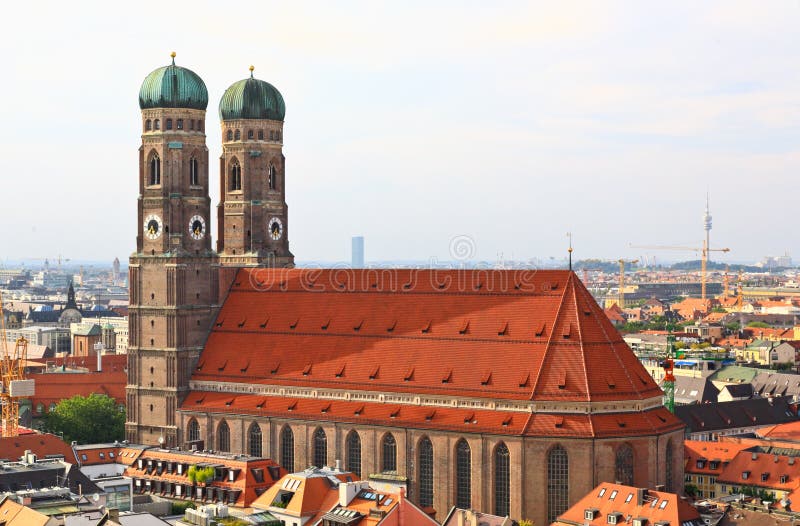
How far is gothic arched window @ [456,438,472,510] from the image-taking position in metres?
120

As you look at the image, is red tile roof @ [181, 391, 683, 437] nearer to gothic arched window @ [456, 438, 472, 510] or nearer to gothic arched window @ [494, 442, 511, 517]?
gothic arched window @ [456, 438, 472, 510]

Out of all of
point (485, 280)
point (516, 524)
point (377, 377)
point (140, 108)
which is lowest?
point (516, 524)

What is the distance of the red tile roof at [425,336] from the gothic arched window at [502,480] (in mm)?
A: 4871

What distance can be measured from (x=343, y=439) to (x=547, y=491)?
68.4 ft

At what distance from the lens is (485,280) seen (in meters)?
129

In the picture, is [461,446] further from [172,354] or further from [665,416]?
[172,354]

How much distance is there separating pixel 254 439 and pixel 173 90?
35782 millimetres

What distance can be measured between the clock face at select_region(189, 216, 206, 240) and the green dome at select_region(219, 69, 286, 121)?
16.4 m

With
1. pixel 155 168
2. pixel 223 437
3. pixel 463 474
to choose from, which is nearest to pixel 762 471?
pixel 463 474

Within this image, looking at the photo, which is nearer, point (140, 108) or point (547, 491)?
point (547, 491)

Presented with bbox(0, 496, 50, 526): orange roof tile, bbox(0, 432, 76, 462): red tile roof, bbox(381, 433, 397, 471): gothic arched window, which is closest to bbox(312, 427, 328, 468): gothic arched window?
bbox(381, 433, 397, 471): gothic arched window

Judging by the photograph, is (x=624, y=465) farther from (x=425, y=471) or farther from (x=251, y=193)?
(x=251, y=193)

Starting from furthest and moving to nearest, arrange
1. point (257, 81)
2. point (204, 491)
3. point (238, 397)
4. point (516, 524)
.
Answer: point (257, 81) < point (238, 397) < point (204, 491) < point (516, 524)

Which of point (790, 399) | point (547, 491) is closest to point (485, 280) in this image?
point (547, 491)
